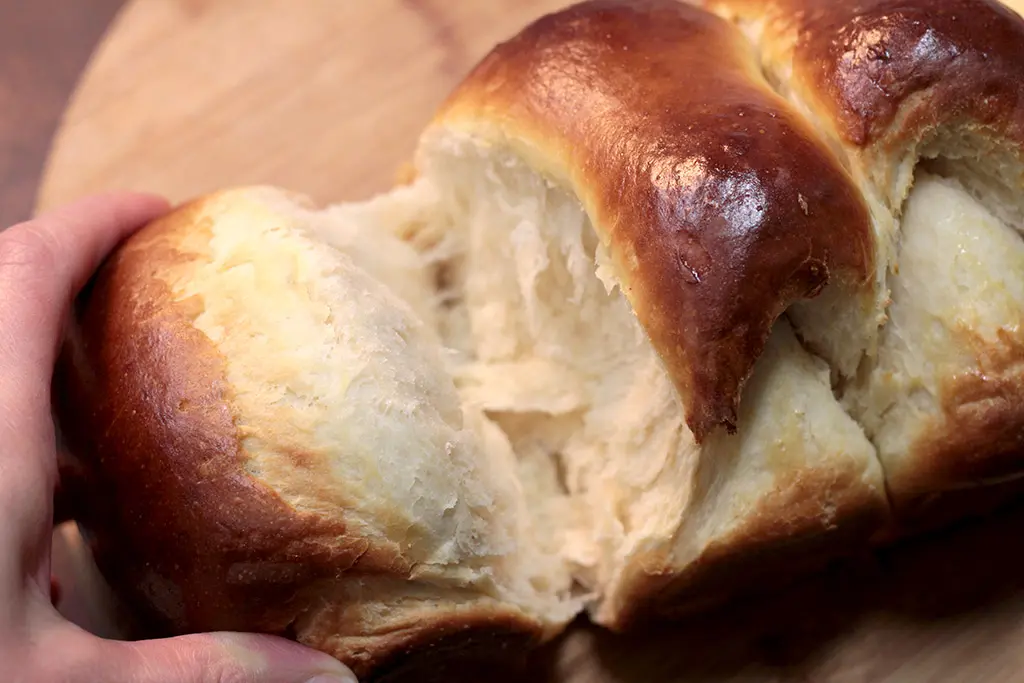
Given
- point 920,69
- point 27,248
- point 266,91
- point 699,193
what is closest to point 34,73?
point 266,91

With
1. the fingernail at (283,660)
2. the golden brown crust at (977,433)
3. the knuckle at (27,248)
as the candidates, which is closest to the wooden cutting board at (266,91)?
the knuckle at (27,248)

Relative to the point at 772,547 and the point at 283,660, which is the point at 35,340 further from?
the point at 772,547

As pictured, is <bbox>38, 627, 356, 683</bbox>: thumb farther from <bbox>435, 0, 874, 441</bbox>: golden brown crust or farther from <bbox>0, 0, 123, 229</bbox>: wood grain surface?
<bbox>0, 0, 123, 229</bbox>: wood grain surface

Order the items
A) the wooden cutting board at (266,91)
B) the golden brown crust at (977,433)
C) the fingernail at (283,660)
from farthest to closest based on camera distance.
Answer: the wooden cutting board at (266,91) → the golden brown crust at (977,433) → the fingernail at (283,660)

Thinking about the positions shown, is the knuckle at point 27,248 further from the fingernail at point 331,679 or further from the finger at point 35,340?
the fingernail at point 331,679

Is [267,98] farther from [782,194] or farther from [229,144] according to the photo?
[782,194]

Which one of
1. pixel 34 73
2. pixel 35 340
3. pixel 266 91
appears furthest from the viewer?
pixel 34 73

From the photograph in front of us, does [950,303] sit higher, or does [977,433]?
[950,303]
